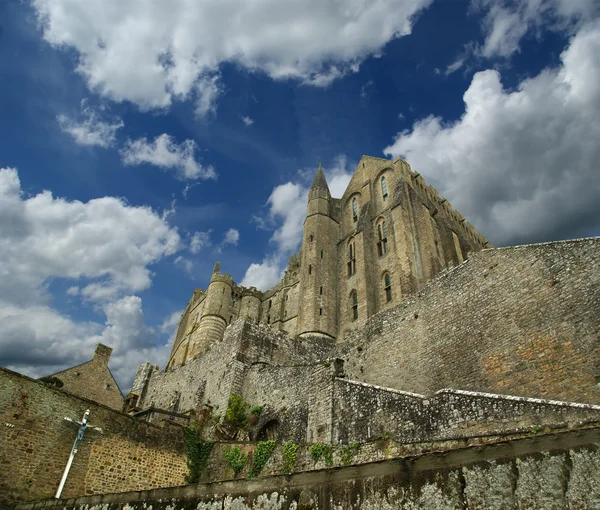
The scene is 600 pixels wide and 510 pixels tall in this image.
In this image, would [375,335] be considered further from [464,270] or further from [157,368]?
[157,368]

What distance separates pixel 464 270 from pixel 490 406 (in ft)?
23.8

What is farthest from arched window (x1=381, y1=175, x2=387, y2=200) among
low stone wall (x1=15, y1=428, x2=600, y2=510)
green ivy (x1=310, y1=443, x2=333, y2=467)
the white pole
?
low stone wall (x1=15, y1=428, x2=600, y2=510)

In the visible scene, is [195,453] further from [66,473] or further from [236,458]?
[66,473]

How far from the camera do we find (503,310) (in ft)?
44.1

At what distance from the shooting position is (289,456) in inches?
457

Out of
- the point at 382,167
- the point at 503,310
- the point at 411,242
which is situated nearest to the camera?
the point at 503,310

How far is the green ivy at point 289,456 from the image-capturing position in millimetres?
11414

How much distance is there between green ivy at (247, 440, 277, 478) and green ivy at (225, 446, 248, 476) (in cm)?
63

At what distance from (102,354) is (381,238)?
2259cm

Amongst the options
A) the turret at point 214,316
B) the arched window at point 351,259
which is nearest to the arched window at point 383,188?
the arched window at point 351,259

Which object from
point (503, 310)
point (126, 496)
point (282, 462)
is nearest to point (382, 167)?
point (503, 310)

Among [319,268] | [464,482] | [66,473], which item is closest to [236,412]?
[66,473]

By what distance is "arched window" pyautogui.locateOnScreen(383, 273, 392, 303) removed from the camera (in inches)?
1160

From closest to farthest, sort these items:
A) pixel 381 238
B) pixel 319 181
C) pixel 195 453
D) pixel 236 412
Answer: pixel 195 453
pixel 236 412
pixel 381 238
pixel 319 181
